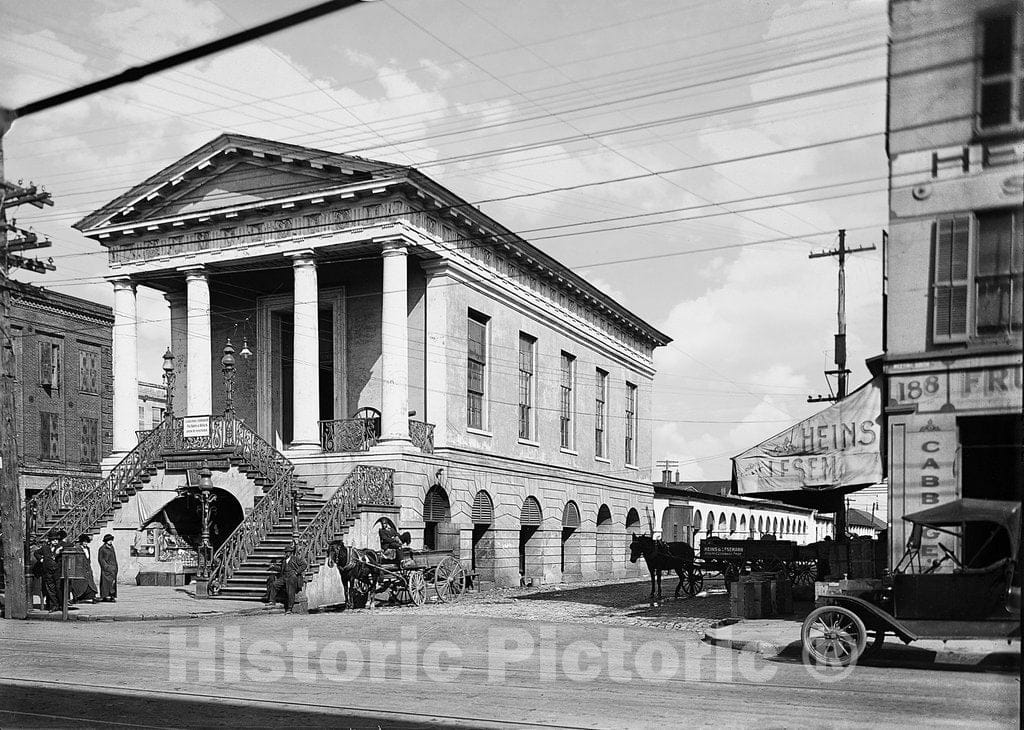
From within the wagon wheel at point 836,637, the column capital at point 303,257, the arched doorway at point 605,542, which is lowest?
the arched doorway at point 605,542

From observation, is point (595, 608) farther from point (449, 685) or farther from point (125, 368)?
point (125, 368)

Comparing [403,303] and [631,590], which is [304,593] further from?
[631,590]

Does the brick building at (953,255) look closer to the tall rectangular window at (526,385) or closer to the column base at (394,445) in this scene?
the column base at (394,445)

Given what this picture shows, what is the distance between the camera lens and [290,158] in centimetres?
2916

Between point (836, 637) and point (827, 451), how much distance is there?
11.8ft

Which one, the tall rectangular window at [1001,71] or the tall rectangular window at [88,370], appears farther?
the tall rectangular window at [88,370]

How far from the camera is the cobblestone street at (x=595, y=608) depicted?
20.5 m

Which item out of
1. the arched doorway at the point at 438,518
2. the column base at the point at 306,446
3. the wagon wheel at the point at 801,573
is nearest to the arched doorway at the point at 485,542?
the arched doorway at the point at 438,518

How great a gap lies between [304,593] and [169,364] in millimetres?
10417

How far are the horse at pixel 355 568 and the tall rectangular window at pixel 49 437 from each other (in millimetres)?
30234

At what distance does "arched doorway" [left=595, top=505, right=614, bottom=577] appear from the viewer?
43781 millimetres

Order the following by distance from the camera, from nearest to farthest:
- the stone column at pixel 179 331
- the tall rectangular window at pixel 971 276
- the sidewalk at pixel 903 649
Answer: the tall rectangular window at pixel 971 276 < the sidewalk at pixel 903 649 < the stone column at pixel 179 331

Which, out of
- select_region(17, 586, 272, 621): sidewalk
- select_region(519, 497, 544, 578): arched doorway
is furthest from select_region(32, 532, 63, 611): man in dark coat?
select_region(519, 497, 544, 578): arched doorway

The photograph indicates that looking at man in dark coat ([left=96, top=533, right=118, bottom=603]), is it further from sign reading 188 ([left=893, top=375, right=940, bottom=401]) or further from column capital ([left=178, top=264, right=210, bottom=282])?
sign reading 188 ([left=893, top=375, right=940, bottom=401])
